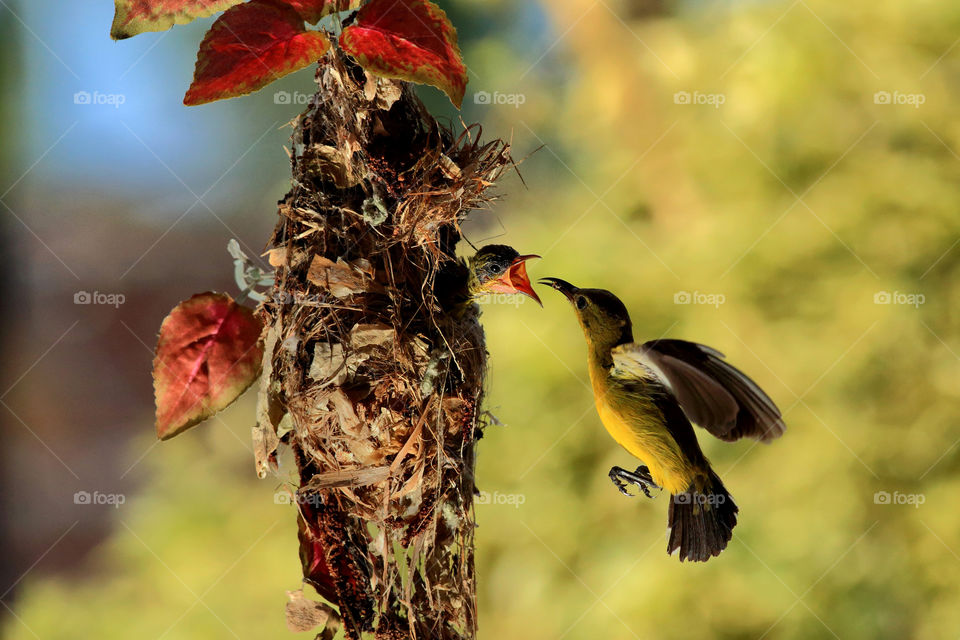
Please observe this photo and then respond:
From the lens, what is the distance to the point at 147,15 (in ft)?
2.38

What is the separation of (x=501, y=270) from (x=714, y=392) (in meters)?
0.28

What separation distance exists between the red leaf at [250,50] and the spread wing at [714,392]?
492 millimetres

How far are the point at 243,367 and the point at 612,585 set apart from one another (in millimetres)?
914

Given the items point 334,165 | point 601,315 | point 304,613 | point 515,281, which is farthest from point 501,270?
point 304,613

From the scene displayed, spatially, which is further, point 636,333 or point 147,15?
point 636,333

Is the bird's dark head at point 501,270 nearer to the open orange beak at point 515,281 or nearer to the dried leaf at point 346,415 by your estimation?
the open orange beak at point 515,281

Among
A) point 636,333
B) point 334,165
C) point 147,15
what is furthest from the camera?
point 636,333

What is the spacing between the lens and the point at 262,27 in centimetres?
77

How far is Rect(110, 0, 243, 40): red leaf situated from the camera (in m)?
0.72

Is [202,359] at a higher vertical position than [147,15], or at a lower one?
lower

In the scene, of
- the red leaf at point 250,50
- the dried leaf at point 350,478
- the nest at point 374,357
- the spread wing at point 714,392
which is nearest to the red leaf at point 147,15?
the red leaf at point 250,50

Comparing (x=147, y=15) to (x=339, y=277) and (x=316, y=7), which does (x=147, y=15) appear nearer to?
(x=316, y=7)

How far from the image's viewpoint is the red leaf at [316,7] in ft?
2.58

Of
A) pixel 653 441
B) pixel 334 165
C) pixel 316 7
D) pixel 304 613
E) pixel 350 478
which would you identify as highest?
pixel 316 7
